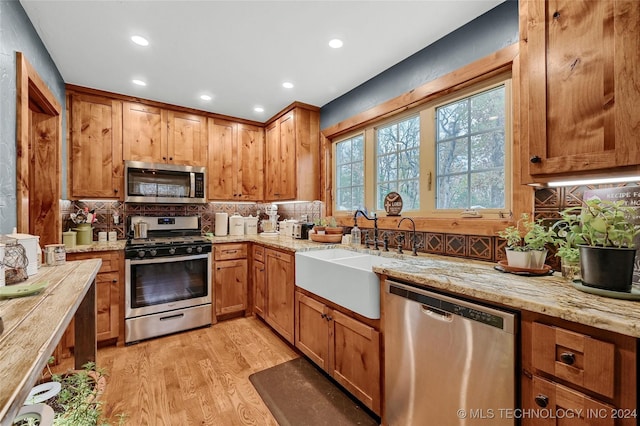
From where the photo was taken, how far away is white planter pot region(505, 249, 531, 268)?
4.55 ft

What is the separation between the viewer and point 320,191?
3.32m

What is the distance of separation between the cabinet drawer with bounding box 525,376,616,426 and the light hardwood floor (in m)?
1.40

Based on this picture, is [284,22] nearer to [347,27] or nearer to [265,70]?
[347,27]

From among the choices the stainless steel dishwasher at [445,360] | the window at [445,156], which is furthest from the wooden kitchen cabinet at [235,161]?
the stainless steel dishwasher at [445,360]

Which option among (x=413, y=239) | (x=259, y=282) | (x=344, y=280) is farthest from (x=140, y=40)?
(x=413, y=239)

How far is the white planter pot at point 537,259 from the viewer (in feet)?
4.50

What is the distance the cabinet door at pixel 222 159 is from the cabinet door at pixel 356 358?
2.40 m

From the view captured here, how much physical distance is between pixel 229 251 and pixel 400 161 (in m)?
2.12

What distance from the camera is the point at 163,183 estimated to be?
126 inches

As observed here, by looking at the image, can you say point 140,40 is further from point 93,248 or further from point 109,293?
point 109,293

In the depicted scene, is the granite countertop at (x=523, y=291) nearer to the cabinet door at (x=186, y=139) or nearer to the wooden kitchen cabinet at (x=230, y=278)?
the wooden kitchen cabinet at (x=230, y=278)

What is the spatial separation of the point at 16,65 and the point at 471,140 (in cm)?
294

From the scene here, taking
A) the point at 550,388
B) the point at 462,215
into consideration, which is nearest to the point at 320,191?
the point at 462,215

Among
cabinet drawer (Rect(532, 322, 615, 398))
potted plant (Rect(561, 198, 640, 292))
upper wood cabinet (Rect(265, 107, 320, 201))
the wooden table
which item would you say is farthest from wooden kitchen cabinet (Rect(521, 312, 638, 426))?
upper wood cabinet (Rect(265, 107, 320, 201))
